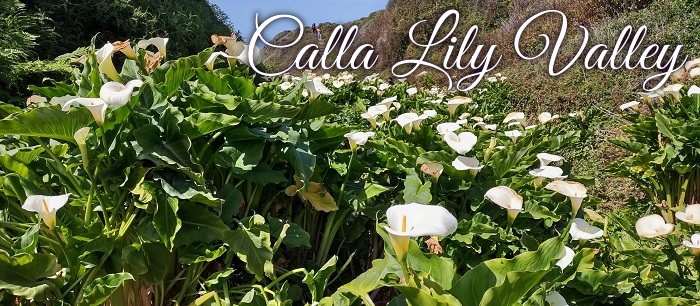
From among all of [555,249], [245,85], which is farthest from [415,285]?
[245,85]

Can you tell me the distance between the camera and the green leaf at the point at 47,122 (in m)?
1.14

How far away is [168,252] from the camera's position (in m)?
1.28

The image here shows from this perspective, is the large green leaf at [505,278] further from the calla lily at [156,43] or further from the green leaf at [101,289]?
the calla lily at [156,43]

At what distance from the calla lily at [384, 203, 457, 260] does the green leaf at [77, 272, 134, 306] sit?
560mm

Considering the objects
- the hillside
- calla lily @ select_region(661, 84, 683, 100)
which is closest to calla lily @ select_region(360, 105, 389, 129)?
calla lily @ select_region(661, 84, 683, 100)

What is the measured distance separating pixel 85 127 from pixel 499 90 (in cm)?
658

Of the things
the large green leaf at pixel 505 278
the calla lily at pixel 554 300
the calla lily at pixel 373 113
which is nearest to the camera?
the large green leaf at pixel 505 278

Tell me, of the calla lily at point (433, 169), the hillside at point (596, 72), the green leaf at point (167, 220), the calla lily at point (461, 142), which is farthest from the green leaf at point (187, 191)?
the hillside at point (596, 72)

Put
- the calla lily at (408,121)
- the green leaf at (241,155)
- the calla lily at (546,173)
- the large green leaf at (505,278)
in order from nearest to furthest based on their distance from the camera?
the large green leaf at (505,278) → the green leaf at (241,155) → the calla lily at (546,173) → the calla lily at (408,121)

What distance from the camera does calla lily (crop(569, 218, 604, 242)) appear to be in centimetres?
125

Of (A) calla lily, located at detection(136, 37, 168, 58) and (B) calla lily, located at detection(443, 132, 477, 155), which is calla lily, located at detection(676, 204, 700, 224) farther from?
(A) calla lily, located at detection(136, 37, 168, 58)

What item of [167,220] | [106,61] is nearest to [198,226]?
[167,220]

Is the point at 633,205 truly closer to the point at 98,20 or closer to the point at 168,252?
the point at 168,252

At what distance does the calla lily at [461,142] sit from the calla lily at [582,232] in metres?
0.34
